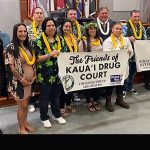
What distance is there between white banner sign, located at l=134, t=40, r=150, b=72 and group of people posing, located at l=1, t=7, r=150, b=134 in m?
0.09

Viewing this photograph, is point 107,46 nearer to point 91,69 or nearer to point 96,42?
point 96,42

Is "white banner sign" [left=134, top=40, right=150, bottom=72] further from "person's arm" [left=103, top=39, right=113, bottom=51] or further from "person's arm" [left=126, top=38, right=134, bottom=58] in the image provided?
"person's arm" [left=103, top=39, right=113, bottom=51]

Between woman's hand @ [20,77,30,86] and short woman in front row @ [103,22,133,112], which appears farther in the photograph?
short woman in front row @ [103,22,133,112]

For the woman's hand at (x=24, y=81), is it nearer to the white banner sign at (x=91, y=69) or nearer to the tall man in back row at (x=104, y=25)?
the white banner sign at (x=91, y=69)

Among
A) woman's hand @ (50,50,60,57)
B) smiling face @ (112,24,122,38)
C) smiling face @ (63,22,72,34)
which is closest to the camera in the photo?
woman's hand @ (50,50,60,57)

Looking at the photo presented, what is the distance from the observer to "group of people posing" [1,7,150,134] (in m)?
2.82

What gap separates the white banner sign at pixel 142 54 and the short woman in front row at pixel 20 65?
6.19 feet

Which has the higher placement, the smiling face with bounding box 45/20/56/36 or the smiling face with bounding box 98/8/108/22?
the smiling face with bounding box 98/8/108/22

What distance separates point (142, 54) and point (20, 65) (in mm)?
2161

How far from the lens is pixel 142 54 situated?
419 cm

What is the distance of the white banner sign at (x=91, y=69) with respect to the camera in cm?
325

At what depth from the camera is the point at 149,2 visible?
6.27 metres

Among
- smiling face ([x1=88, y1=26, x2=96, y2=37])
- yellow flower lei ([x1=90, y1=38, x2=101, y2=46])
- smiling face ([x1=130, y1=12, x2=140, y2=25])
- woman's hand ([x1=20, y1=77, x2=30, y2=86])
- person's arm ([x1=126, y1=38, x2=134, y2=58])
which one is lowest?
woman's hand ([x1=20, y1=77, x2=30, y2=86])

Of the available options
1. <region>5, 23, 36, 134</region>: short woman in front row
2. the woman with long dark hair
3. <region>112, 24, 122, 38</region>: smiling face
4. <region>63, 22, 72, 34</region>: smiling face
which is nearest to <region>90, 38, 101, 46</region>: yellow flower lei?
<region>112, 24, 122, 38</region>: smiling face
